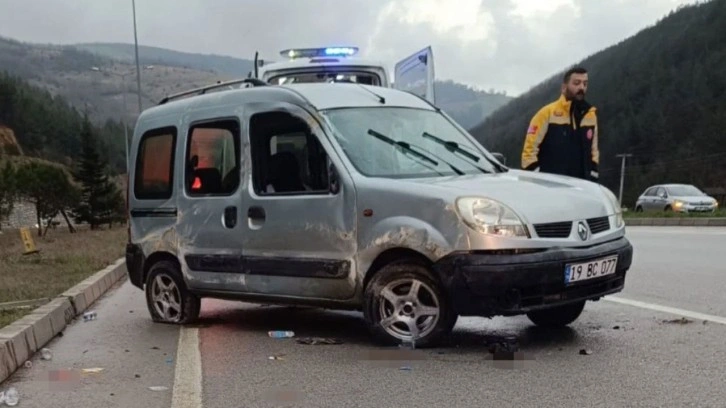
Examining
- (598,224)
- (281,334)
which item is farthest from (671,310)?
(281,334)

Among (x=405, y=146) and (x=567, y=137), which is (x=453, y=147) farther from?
(x=567, y=137)

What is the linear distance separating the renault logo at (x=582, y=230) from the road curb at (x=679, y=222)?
17.8m

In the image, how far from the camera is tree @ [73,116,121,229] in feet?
140

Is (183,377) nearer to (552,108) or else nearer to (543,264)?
(543,264)

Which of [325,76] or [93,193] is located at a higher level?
[325,76]

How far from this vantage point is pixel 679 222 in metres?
23.2

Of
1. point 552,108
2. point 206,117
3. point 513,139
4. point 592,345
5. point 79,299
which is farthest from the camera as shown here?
point 513,139

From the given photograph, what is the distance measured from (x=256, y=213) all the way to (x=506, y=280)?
212 centimetres

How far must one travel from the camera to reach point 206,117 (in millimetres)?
6688

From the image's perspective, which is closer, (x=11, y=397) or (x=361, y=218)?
(x=11, y=397)

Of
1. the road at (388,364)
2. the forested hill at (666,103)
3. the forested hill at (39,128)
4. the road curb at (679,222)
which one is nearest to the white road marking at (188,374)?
the road at (388,364)

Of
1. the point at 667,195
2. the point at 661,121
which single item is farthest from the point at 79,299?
the point at 661,121

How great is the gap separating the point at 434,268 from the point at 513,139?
9892 centimetres

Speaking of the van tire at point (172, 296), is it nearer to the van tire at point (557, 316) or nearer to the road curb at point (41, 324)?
the road curb at point (41, 324)
